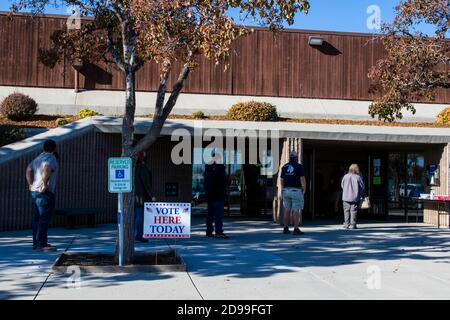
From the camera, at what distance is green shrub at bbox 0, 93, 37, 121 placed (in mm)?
17984

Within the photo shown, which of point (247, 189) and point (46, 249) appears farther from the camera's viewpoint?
point (247, 189)

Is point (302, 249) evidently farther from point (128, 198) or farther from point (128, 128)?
point (128, 128)

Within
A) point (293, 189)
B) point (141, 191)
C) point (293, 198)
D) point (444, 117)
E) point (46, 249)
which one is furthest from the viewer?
point (444, 117)

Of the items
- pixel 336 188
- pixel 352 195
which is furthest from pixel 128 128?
pixel 336 188

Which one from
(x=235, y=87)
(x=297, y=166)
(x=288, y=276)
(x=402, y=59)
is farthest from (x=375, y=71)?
(x=235, y=87)

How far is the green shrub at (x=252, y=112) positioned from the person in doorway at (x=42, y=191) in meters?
9.22

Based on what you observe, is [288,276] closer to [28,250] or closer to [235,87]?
[28,250]

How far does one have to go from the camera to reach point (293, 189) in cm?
1366

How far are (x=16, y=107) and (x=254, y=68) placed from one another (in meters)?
9.83

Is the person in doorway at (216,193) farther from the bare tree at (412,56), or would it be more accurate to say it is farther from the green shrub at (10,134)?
the green shrub at (10,134)

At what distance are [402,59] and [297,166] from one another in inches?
135

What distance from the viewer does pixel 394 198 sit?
20203mm

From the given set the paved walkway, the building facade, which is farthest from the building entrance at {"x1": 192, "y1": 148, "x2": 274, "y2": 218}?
the paved walkway

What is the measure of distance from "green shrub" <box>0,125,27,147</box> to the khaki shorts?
7379mm
